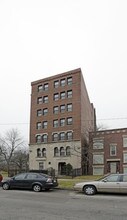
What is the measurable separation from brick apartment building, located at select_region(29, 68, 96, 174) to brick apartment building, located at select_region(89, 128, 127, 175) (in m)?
2.61

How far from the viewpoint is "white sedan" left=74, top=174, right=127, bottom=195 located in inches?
684

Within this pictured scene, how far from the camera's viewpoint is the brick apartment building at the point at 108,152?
169 feet

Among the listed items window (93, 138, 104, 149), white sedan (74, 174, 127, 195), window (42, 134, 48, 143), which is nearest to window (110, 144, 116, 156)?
window (93, 138, 104, 149)

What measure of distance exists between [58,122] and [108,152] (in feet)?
36.2

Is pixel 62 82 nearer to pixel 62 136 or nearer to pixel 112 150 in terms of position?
pixel 62 136

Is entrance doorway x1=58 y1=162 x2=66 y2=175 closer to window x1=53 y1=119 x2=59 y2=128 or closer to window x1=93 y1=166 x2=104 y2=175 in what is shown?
window x1=93 y1=166 x2=104 y2=175

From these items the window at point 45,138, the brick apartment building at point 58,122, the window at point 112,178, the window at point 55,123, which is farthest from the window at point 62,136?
the window at point 112,178

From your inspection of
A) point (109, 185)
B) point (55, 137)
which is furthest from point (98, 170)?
point (109, 185)

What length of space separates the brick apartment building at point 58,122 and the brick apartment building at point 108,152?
2607mm

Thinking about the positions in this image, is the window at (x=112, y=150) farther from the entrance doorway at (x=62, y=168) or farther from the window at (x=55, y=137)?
the window at (x=55, y=137)

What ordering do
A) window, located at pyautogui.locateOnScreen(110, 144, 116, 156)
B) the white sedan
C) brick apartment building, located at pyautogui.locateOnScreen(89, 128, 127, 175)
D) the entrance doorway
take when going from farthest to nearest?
the entrance doorway < window, located at pyautogui.locateOnScreen(110, 144, 116, 156) < brick apartment building, located at pyautogui.locateOnScreen(89, 128, 127, 175) < the white sedan

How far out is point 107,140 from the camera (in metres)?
53.6

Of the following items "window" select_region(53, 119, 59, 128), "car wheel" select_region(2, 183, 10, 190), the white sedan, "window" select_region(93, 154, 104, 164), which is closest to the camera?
the white sedan

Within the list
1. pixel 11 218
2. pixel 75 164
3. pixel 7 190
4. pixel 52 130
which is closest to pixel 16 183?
pixel 7 190
